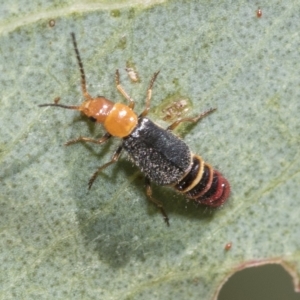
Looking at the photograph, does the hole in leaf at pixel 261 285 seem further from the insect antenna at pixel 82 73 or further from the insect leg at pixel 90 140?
the insect antenna at pixel 82 73

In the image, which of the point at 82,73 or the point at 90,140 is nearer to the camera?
the point at 82,73

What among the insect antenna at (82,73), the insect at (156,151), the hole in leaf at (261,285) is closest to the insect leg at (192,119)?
the insect at (156,151)

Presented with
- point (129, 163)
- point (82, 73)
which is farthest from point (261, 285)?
point (82, 73)

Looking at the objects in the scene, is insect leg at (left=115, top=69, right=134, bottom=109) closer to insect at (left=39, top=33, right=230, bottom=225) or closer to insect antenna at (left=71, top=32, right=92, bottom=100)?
insect at (left=39, top=33, right=230, bottom=225)

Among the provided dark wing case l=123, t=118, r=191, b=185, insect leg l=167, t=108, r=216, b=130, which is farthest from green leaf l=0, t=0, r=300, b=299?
dark wing case l=123, t=118, r=191, b=185

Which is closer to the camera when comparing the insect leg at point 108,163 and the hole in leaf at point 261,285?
the insect leg at point 108,163

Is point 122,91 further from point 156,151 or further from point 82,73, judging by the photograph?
point 156,151
